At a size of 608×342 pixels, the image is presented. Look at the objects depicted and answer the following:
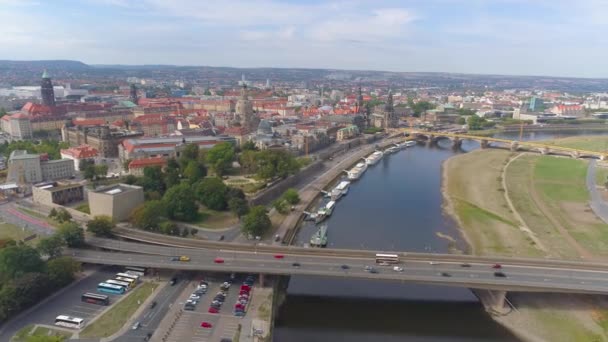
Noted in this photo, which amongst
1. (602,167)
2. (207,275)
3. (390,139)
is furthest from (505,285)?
(390,139)

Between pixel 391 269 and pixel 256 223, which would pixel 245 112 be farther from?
pixel 391 269

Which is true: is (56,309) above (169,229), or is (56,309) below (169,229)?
below

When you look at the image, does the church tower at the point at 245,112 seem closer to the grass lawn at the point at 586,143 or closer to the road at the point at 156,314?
the road at the point at 156,314

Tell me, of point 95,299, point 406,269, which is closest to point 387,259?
point 406,269

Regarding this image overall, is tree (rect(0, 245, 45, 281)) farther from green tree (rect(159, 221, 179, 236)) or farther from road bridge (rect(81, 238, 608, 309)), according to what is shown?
green tree (rect(159, 221, 179, 236))

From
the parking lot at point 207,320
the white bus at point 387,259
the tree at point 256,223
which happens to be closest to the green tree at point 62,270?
the parking lot at point 207,320

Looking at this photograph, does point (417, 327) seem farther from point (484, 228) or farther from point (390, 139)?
point (390, 139)
